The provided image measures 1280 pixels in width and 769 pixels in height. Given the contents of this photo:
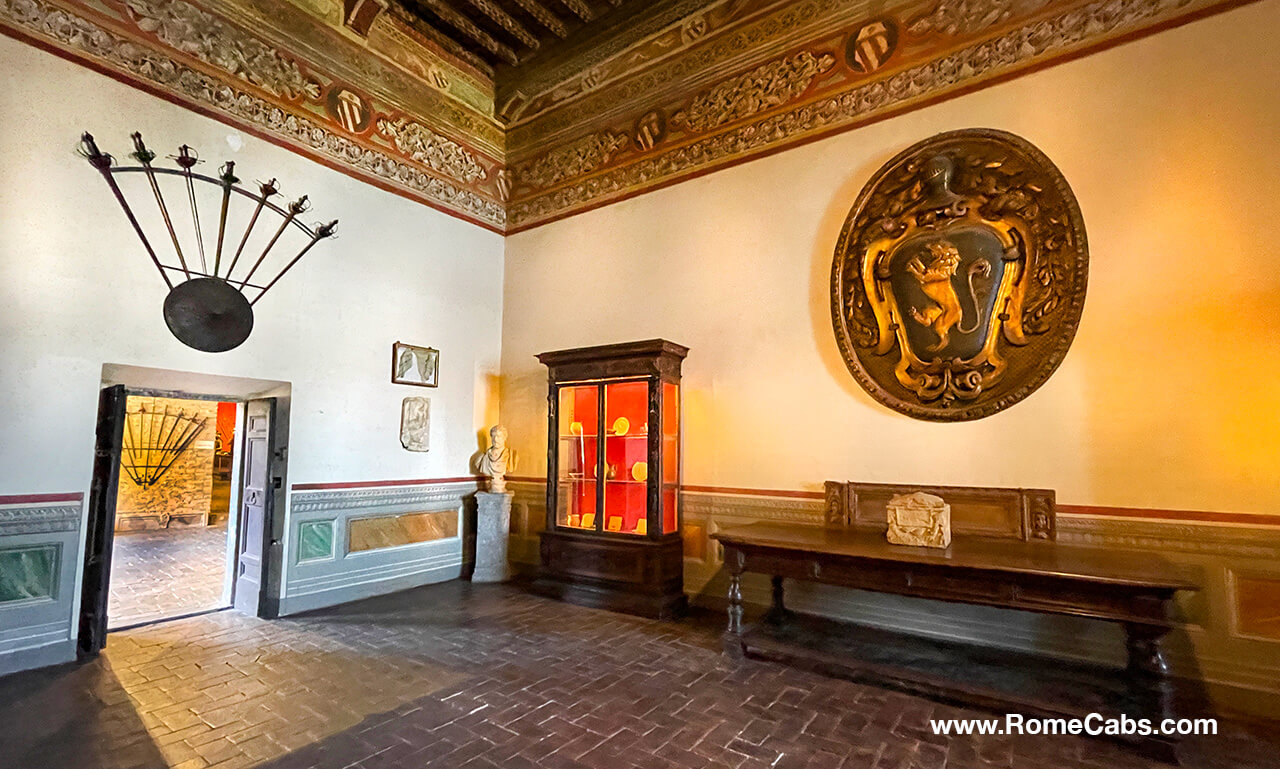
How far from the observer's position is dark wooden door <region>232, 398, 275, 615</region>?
516 cm

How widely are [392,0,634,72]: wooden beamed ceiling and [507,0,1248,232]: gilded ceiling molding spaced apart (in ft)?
3.48

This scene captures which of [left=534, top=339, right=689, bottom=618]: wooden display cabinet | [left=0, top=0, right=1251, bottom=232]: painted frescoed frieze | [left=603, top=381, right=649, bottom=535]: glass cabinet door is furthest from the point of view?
[left=603, top=381, right=649, bottom=535]: glass cabinet door

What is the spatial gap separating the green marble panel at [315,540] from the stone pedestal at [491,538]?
1474 millimetres

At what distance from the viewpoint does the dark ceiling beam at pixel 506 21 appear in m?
5.90

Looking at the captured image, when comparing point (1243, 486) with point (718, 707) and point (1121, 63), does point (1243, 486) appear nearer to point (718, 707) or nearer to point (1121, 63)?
point (1121, 63)

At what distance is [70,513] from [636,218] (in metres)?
5.26

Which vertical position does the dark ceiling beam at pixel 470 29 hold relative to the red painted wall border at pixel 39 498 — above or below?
above

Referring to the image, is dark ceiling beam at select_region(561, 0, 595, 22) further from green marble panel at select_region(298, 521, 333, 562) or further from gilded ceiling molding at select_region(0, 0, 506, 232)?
green marble panel at select_region(298, 521, 333, 562)

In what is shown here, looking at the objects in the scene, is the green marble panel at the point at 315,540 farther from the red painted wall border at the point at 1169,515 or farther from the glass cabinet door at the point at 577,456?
the red painted wall border at the point at 1169,515

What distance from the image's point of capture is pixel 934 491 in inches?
173

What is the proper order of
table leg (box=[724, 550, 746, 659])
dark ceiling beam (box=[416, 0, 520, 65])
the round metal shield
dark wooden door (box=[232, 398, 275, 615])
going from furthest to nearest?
dark ceiling beam (box=[416, 0, 520, 65]), dark wooden door (box=[232, 398, 275, 615]), the round metal shield, table leg (box=[724, 550, 746, 659])

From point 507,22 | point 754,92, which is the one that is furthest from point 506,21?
point 754,92

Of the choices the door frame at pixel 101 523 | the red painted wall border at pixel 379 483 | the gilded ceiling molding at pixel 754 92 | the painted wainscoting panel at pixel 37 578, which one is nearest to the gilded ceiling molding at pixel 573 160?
the gilded ceiling molding at pixel 754 92

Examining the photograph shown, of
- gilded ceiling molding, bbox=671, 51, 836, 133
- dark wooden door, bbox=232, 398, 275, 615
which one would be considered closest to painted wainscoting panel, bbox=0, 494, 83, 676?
dark wooden door, bbox=232, 398, 275, 615
